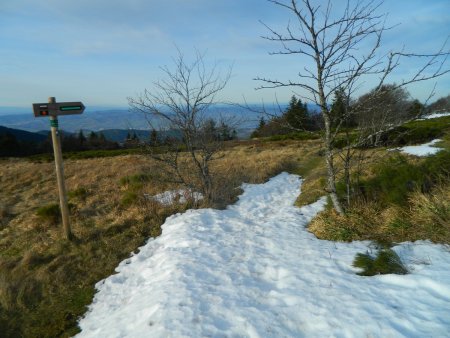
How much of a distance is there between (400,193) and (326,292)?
2880 mm

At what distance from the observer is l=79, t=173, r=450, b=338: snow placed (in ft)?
8.52

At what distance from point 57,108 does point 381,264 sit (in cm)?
516

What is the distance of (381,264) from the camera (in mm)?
3420

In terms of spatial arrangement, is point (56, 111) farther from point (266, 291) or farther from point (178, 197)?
point (266, 291)

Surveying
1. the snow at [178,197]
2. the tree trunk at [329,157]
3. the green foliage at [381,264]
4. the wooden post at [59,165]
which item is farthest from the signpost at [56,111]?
the green foliage at [381,264]

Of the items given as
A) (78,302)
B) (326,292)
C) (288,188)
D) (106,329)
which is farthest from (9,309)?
(288,188)

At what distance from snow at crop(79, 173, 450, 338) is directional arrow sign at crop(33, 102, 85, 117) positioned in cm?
259

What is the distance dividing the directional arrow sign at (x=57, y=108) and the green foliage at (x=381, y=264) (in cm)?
480

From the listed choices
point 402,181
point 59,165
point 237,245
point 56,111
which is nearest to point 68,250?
point 59,165

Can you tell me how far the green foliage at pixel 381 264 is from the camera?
3303 mm

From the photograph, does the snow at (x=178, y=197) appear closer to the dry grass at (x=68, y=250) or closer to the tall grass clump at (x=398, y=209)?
the dry grass at (x=68, y=250)

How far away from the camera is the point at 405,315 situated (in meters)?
2.54

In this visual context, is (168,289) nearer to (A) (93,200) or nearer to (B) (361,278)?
(B) (361,278)

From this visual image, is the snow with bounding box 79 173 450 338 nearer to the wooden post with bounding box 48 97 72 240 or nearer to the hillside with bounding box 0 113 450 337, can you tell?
the hillside with bounding box 0 113 450 337
